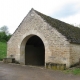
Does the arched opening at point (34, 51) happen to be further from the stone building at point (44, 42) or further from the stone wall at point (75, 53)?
the stone wall at point (75, 53)

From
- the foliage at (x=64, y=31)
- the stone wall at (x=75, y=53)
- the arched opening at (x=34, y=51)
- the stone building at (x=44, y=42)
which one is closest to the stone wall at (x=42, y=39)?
the stone building at (x=44, y=42)

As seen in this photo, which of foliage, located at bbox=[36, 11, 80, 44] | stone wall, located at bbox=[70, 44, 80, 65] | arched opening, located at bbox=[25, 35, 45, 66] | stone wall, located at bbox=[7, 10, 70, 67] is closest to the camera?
stone wall, located at bbox=[7, 10, 70, 67]

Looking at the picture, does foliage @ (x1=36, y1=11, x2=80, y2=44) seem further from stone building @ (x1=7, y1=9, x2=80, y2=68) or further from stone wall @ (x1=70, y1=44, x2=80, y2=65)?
stone wall @ (x1=70, y1=44, x2=80, y2=65)

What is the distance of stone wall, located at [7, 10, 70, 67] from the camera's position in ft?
46.8

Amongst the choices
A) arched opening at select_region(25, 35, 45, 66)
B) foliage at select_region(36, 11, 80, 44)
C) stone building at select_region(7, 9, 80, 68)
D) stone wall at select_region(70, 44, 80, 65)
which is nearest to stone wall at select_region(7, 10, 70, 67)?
stone building at select_region(7, 9, 80, 68)

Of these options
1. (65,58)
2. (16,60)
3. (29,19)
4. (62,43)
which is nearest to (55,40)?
(62,43)

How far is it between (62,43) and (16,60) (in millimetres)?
5568

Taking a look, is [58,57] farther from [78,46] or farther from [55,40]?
[78,46]

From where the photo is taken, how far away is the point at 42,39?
51.2 feet

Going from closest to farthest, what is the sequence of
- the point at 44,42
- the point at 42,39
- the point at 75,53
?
1. the point at 75,53
2. the point at 44,42
3. the point at 42,39

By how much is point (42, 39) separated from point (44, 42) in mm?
366

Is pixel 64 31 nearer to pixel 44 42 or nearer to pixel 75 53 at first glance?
pixel 44 42

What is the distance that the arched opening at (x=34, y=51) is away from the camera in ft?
62.4

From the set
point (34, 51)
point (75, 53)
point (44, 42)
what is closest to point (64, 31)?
point (44, 42)
